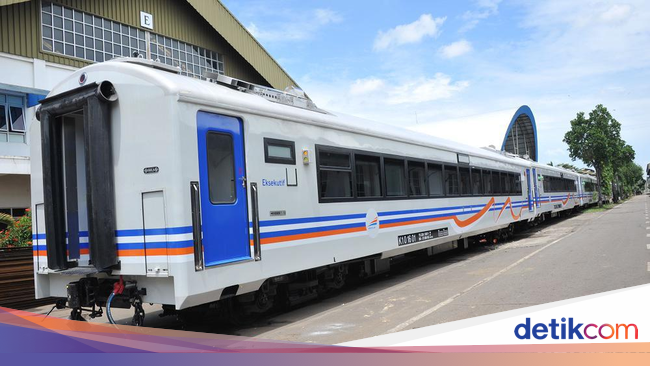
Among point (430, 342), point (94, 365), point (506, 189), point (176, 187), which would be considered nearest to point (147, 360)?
point (94, 365)

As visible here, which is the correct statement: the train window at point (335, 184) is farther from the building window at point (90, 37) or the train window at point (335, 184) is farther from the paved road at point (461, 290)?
the building window at point (90, 37)

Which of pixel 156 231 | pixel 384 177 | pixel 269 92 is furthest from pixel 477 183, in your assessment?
pixel 156 231

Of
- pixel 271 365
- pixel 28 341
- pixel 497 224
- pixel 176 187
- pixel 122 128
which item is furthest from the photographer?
pixel 497 224

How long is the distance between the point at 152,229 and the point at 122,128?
1275 mm

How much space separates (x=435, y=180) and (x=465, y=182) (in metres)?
2.16

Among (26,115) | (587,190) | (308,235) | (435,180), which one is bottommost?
(308,235)

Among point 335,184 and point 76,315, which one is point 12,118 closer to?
point 76,315

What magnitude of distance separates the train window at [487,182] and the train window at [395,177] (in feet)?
18.4

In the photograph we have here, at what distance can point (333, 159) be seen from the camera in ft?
26.9

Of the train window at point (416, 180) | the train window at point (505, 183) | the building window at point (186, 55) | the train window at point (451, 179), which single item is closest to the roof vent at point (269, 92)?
the train window at point (416, 180)

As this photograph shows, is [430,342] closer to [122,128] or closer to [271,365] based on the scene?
[271,365]

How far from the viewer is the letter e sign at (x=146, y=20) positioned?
23.0 m

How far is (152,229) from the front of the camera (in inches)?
221

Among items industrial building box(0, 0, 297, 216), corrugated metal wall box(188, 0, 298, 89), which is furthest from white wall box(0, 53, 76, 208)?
corrugated metal wall box(188, 0, 298, 89)
